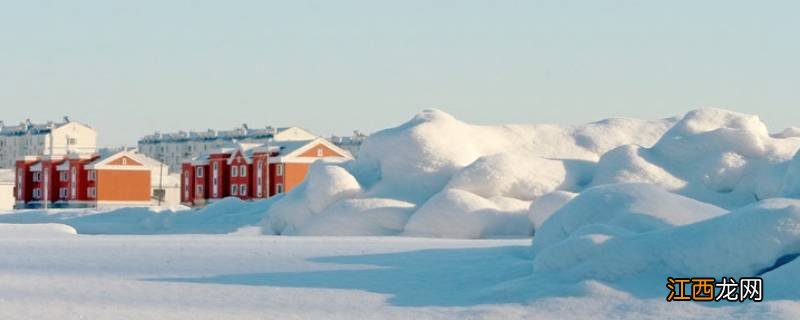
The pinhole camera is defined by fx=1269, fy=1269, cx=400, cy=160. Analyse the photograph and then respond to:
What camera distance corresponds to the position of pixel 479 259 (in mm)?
17031

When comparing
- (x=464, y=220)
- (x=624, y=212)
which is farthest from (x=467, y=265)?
(x=464, y=220)

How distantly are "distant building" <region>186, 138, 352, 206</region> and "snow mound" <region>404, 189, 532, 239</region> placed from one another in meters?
42.3

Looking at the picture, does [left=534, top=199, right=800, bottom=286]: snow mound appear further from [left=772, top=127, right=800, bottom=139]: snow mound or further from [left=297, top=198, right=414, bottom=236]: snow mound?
[left=772, top=127, right=800, bottom=139]: snow mound

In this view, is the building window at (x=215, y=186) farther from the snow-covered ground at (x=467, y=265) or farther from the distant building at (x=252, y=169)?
the snow-covered ground at (x=467, y=265)

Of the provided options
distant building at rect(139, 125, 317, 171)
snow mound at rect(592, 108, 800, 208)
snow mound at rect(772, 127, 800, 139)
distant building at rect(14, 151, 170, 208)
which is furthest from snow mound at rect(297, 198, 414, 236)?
distant building at rect(139, 125, 317, 171)

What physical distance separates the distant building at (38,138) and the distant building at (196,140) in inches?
416

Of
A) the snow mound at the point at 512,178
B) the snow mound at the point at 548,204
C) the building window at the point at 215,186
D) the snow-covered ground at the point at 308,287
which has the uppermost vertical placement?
the snow mound at the point at 512,178

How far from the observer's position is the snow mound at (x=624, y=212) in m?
16.2

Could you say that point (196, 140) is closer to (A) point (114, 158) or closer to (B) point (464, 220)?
(A) point (114, 158)

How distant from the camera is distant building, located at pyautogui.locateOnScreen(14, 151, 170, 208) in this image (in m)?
83.1

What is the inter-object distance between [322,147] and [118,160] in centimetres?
1576

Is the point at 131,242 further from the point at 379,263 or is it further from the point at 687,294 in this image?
the point at 687,294

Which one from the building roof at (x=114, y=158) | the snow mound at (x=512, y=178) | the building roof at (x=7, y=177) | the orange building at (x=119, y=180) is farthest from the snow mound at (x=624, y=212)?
the building roof at (x=7, y=177)

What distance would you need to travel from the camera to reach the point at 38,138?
12525 cm
